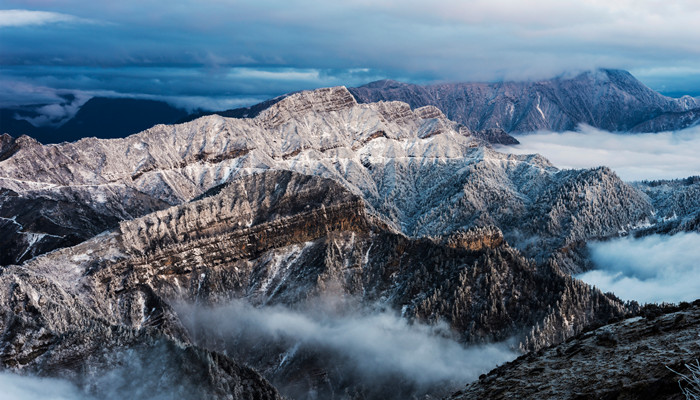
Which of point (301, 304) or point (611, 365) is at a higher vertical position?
point (611, 365)

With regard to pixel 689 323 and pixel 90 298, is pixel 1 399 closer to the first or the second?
pixel 90 298

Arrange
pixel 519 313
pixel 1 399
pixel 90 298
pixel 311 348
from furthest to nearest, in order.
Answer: pixel 90 298, pixel 311 348, pixel 519 313, pixel 1 399

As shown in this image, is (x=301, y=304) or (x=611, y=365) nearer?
(x=611, y=365)

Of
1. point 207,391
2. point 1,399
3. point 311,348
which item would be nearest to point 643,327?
point 207,391

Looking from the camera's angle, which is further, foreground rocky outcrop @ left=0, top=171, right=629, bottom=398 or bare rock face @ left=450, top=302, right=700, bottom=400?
foreground rocky outcrop @ left=0, top=171, right=629, bottom=398

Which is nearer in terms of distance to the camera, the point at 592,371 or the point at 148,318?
the point at 592,371

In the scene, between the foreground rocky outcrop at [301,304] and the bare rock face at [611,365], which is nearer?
the bare rock face at [611,365]

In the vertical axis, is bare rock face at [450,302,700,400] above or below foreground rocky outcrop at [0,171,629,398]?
above

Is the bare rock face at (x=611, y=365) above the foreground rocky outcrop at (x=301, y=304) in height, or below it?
above
